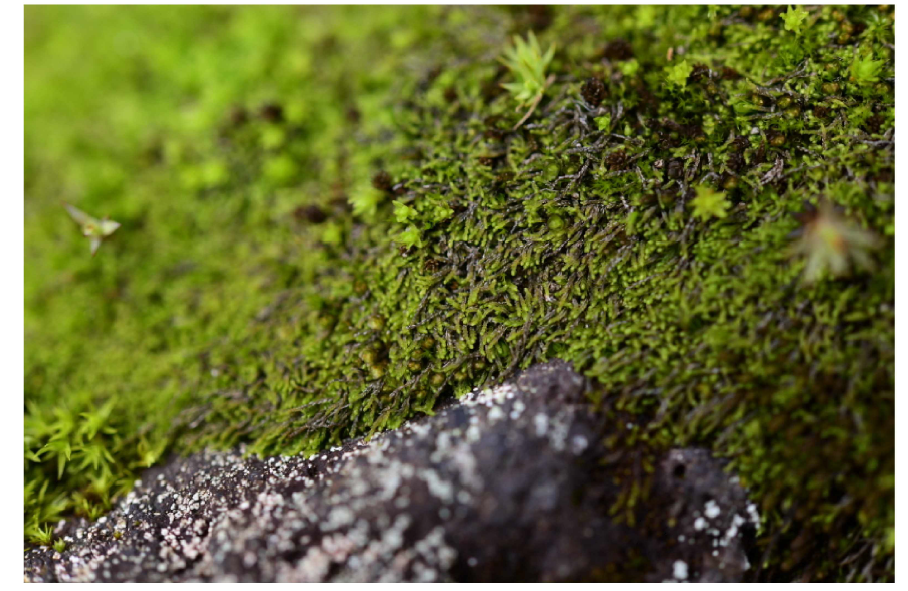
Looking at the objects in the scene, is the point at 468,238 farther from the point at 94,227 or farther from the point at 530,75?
the point at 94,227

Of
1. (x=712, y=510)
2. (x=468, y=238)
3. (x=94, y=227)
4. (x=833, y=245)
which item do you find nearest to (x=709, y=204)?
(x=833, y=245)

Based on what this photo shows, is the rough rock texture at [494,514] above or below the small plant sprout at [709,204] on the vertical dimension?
below

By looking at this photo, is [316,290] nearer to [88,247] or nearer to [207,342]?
[207,342]

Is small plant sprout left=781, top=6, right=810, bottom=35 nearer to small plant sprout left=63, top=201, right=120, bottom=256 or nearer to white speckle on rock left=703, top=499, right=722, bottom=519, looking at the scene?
white speckle on rock left=703, top=499, right=722, bottom=519

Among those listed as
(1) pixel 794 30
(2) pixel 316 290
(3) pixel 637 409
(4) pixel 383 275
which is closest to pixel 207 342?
(2) pixel 316 290

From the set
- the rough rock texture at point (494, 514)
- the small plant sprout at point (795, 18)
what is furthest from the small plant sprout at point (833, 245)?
the small plant sprout at point (795, 18)

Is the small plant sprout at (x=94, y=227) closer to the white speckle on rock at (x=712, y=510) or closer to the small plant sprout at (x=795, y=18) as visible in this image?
the white speckle on rock at (x=712, y=510)

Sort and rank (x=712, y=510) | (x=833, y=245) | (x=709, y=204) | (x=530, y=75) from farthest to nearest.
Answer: (x=530, y=75) < (x=709, y=204) < (x=712, y=510) < (x=833, y=245)
